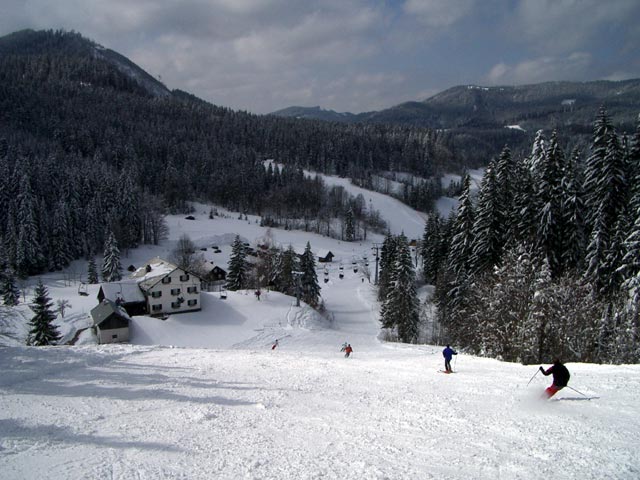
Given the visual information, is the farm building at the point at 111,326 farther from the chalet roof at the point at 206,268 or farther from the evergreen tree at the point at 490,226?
the evergreen tree at the point at 490,226

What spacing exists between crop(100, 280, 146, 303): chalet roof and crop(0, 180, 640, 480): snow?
29.9m

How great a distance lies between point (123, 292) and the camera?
157 feet

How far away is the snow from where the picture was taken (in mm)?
7695

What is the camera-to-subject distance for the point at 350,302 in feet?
218

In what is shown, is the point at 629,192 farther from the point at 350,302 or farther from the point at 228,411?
the point at 350,302

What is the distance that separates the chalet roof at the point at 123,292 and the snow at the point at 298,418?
2995 centimetres

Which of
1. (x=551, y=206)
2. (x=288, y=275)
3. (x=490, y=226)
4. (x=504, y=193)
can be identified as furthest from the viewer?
(x=288, y=275)

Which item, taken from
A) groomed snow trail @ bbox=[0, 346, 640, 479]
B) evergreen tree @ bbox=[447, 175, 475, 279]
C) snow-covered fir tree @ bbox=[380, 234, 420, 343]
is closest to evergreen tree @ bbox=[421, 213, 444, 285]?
snow-covered fir tree @ bbox=[380, 234, 420, 343]

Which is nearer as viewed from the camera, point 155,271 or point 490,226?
point 490,226

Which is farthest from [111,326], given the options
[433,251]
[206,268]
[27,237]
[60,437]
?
[433,251]

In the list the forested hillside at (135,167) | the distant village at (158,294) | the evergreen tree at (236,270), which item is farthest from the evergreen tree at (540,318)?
the forested hillside at (135,167)

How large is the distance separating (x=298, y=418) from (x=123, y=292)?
4457 cm

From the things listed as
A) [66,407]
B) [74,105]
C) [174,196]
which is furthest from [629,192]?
[74,105]

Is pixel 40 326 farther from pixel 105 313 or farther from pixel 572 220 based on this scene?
pixel 572 220
